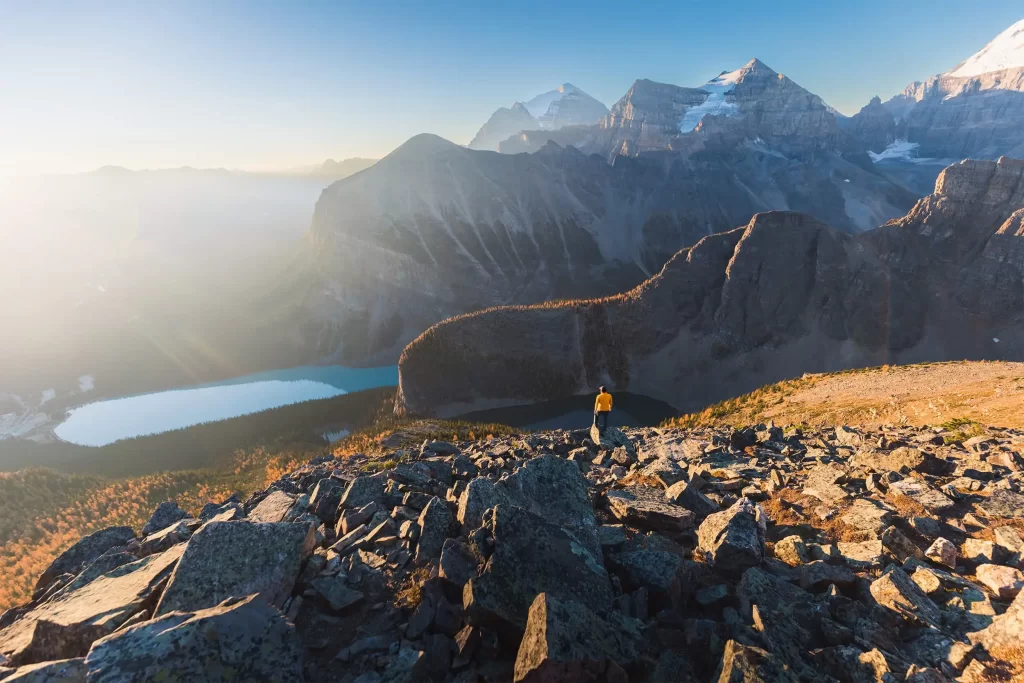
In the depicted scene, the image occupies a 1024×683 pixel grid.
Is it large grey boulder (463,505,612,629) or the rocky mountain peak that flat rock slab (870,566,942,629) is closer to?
large grey boulder (463,505,612,629)

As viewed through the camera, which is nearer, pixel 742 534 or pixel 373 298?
pixel 742 534

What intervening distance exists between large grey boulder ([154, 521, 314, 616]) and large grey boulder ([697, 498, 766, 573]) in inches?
262

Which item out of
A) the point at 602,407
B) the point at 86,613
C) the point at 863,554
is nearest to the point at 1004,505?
the point at 863,554

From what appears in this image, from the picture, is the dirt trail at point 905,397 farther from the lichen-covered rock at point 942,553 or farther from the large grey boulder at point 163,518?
the large grey boulder at point 163,518

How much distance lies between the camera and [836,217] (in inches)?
7859

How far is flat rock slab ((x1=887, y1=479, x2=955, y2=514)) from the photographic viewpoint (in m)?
9.06

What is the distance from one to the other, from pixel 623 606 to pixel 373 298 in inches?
5251

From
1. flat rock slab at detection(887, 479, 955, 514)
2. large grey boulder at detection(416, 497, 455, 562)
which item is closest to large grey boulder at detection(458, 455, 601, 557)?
large grey boulder at detection(416, 497, 455, 562)

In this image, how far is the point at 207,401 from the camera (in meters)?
99.0

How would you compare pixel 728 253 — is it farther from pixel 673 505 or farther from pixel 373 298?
pixel 373 298

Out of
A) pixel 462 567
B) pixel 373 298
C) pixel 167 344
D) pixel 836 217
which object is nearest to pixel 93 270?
pixel 167 344

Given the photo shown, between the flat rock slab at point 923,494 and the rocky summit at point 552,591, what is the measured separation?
0.20 ft

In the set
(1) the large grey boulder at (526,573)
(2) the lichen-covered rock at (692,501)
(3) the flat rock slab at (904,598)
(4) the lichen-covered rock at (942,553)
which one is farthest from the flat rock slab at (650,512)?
(4) the lichen-covered rock at (942,553)

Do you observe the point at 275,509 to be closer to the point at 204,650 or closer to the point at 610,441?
the point at 204,650
